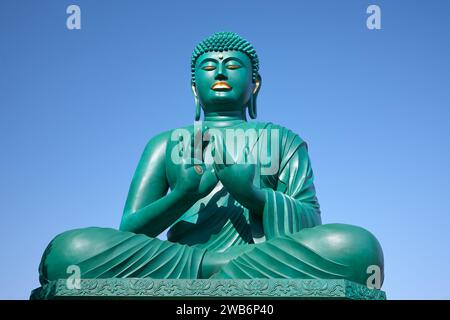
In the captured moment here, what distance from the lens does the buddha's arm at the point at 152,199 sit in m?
5.98

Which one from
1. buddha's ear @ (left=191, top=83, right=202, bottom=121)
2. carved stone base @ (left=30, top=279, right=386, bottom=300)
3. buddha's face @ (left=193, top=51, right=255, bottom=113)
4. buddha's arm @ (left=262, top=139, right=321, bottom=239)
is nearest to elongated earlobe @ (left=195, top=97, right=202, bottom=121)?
buddha's ear @ (left=191, top=83, right=202, bottom=121)

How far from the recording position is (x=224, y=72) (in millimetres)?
6859

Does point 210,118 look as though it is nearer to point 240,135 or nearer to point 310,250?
point 240,135

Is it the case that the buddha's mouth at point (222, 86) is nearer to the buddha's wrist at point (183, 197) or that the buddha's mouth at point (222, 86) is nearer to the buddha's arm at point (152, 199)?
the buddha's arm at point (152, 199)

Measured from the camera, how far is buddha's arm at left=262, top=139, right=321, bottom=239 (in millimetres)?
5914

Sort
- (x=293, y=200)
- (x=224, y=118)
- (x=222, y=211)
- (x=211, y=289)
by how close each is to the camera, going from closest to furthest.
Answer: (x=211, y=289)
(x=293, y=200)
(x=222, y=211)
(x=224, y=118)

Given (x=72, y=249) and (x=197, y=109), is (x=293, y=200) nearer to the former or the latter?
(x=197, y=109)

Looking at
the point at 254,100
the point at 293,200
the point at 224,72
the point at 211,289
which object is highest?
the point at 224,72

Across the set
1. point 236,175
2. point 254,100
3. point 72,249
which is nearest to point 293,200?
point 236,175

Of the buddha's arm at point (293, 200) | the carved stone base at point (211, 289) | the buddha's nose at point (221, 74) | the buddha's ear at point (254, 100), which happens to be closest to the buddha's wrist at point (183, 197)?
the buddha's arm at point (293, 200)

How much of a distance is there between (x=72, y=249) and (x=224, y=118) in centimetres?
200

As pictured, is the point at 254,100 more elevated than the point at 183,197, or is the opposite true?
the point at 254,100

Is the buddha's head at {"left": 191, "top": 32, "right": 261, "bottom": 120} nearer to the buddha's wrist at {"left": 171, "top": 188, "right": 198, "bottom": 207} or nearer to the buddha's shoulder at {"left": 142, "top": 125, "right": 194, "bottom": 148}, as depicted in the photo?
the buddha's shoulder at {"left": 142, "top": 125, "right": 194, "bottom": 148}
